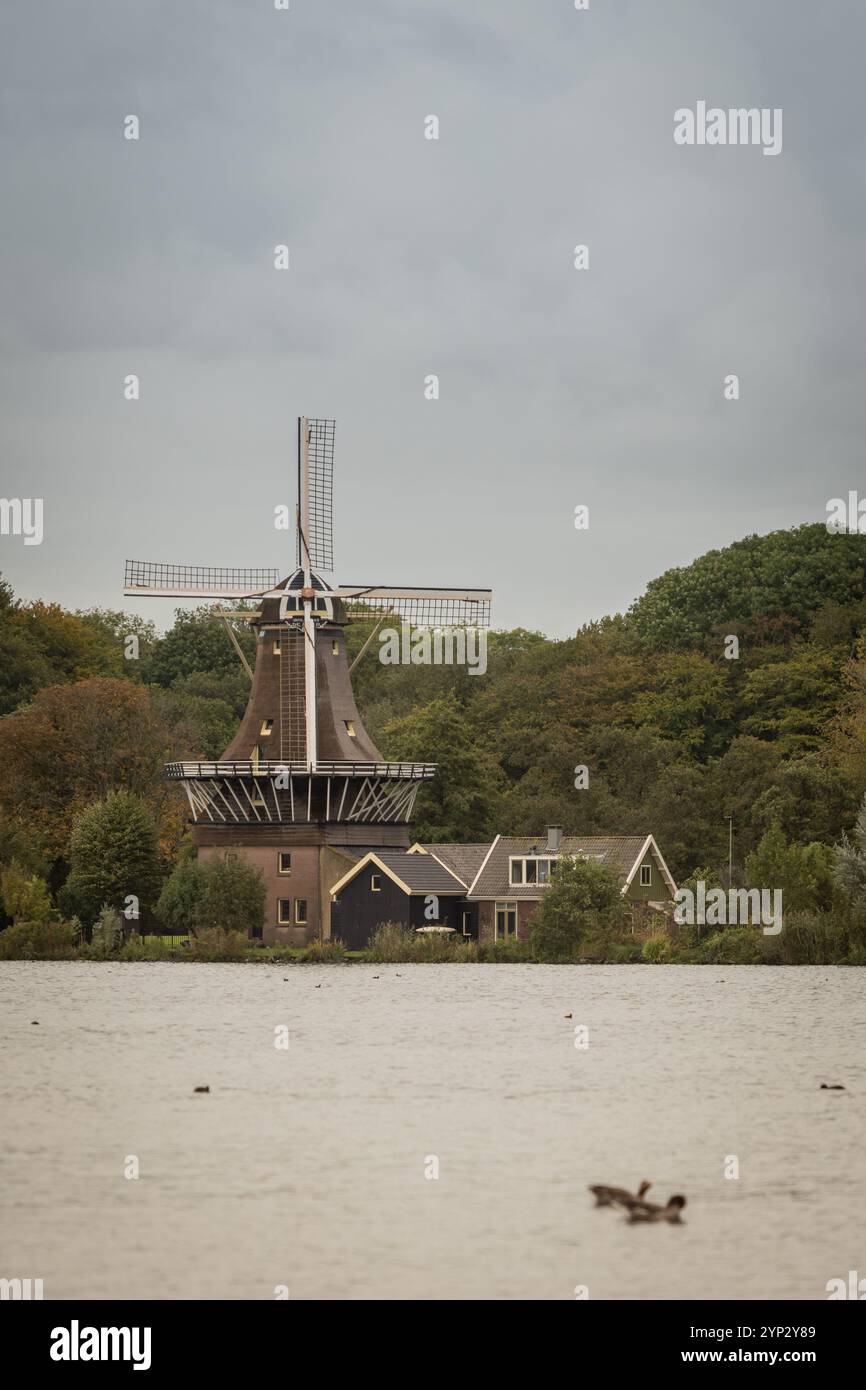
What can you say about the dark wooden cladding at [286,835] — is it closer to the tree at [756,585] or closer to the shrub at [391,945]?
the shrub at [391,945]

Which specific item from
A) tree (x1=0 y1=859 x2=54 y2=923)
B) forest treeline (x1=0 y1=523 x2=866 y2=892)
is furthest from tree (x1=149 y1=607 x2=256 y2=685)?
tree (x1=0 y1=859 x2=54 y2=923)

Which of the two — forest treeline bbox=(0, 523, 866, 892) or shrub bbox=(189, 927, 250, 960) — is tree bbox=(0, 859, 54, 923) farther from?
shrub bbox=(189, 927, 250, 960)

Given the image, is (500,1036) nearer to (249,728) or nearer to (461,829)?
(249,728)

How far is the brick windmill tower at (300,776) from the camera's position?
65.1 metres

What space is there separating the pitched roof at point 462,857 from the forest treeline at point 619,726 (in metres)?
4.17

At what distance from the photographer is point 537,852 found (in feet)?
222

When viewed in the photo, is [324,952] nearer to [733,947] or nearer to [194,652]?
[733,947]

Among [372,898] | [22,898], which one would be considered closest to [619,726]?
[372,898]

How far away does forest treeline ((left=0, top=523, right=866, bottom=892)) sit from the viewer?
68.8 metres

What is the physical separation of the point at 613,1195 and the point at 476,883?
49.7 meters

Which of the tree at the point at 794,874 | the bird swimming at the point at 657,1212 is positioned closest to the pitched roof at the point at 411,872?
the tree at the point at 794,874

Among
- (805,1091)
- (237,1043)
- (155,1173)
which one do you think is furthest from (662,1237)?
(237,1043)

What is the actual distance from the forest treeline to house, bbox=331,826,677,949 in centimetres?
337

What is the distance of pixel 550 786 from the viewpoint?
7612 cm
